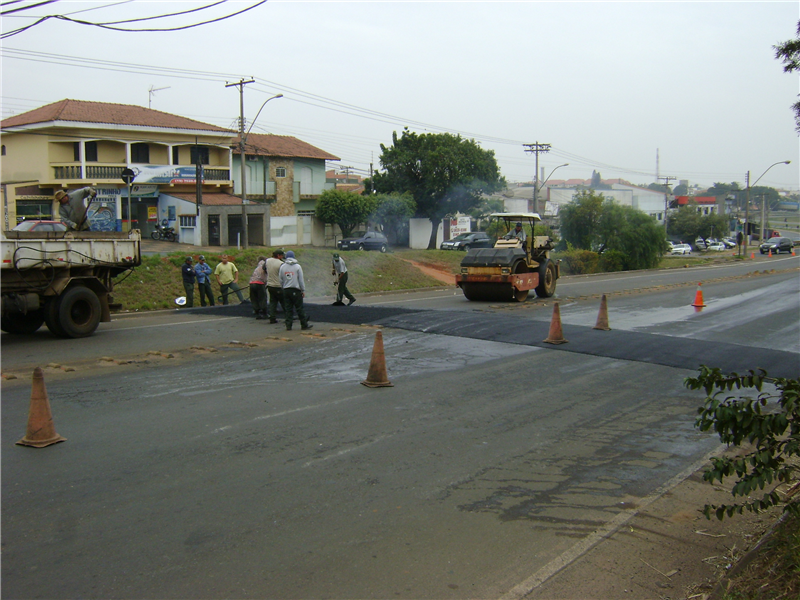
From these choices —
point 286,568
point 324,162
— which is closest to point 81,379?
point 286,568

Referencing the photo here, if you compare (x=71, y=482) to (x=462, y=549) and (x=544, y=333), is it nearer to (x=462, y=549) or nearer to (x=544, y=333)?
(x=462, y=549)

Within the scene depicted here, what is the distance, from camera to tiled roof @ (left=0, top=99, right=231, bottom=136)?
40.9 metres

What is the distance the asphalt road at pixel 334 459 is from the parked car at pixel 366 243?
111 feet

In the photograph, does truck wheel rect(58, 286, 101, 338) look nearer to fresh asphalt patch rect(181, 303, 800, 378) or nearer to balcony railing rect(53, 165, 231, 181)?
fresh asphalt patch rect(181, 303, 800, 378)

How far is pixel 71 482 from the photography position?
226 inches

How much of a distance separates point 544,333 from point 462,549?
345 inches

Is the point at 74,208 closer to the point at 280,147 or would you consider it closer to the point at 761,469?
the point at 761,469

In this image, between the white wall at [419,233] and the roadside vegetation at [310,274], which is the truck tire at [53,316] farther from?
the white wall at [419,233]

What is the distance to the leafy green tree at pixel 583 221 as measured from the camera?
1935 inches

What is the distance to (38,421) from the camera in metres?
6.65

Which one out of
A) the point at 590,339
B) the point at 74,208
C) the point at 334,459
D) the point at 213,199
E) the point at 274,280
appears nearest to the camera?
the point at 334,459

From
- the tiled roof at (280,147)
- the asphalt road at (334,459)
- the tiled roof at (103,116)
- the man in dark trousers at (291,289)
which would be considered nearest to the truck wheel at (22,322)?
the asphalt road at (334,459)

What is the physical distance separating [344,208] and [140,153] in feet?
47.9

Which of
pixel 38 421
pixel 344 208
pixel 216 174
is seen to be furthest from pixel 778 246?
pixel 38 421
